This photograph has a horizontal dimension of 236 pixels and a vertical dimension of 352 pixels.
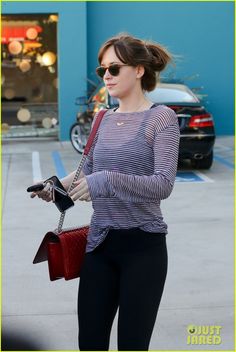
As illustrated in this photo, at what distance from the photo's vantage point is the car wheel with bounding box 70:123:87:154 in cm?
1338

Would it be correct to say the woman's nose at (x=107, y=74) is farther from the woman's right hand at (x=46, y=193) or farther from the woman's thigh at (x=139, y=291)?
the woman's thigh at (x=139, y=291)

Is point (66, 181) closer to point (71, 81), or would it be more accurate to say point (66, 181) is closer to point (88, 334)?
point (88, 334)

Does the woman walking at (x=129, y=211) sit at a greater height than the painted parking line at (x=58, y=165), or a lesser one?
greater

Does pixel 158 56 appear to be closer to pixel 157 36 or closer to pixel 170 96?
pixel 170 96

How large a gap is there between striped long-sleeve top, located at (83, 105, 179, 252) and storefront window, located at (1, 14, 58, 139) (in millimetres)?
13640

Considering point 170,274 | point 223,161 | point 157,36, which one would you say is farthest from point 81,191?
point 157,36

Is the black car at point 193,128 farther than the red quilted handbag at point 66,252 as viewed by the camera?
Yes

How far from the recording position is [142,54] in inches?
103

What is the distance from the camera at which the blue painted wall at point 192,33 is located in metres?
15.6

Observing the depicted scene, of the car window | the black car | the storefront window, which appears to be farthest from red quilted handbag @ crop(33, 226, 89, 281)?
the storefront window

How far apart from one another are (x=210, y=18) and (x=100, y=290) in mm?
14114

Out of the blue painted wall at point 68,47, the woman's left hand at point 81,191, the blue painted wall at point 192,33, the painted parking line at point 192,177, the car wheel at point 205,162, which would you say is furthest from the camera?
the blue painted wall at point 192,33

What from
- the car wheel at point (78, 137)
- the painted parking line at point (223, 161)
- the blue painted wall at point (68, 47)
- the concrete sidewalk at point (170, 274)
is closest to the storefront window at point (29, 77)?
the blue painted wall at point (68, 47)

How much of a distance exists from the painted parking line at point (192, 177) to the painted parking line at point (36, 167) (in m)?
2.22
